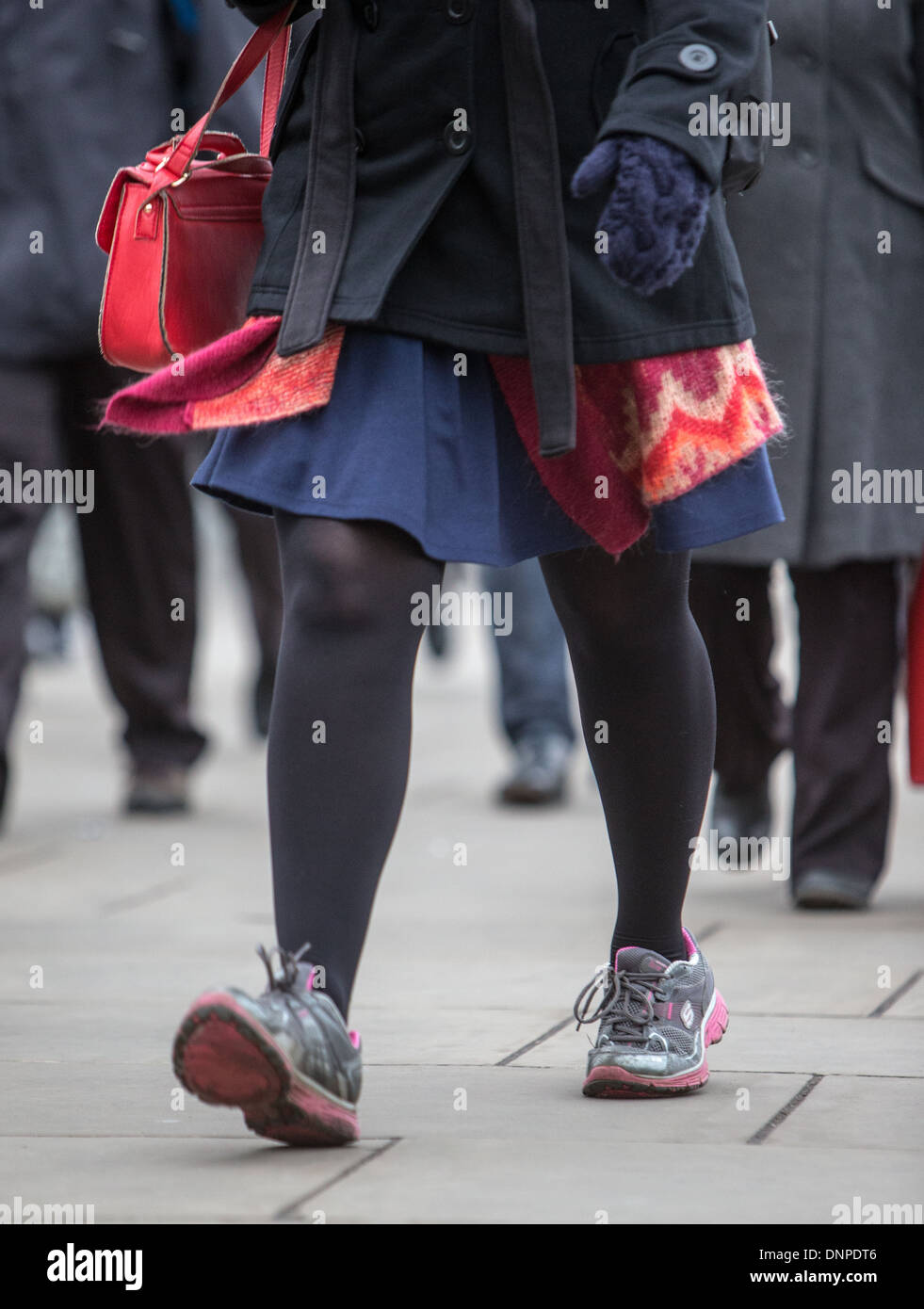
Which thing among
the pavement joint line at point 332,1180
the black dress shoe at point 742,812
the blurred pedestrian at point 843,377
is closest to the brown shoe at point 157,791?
the black dress shoe at point 742,812

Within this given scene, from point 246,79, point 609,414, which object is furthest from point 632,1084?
point 246,79

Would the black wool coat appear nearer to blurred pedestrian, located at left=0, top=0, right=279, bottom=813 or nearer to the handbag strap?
the handbag strap

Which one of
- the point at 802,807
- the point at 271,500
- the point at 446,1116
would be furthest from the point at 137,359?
the point at 802,807

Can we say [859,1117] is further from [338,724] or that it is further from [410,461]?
[410,461]

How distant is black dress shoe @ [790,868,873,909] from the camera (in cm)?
406

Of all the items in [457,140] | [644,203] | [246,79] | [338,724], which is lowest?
[338,724]

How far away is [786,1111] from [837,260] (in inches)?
77.7

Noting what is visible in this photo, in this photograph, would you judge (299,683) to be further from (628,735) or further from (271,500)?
(628,735)

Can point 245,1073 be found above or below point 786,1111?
above

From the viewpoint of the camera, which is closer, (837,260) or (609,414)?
(609,414)

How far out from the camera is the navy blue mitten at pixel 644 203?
2299mm

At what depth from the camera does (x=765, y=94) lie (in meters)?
2.54

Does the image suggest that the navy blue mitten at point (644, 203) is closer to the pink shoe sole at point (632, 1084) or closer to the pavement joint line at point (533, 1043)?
the pink shoe sole at point (632, 1084)

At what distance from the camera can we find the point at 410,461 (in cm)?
239
